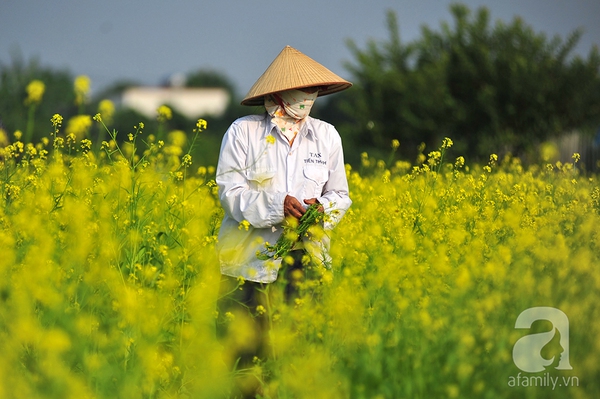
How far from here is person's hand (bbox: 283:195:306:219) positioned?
378cm

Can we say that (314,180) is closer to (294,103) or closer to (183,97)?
(294,103)

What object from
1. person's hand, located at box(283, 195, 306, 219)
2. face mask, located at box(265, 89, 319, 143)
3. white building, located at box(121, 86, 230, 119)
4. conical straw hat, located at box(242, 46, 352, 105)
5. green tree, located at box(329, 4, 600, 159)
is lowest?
person's hand, located at box(283, 195, 306, 219)

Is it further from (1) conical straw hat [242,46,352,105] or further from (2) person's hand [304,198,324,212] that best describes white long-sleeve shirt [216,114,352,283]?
(1) conical straw hat [242,46,352,105]

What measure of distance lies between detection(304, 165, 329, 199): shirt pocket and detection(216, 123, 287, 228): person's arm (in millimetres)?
182

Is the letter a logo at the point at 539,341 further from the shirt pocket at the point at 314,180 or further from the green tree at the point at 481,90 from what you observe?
the green tree at the point at 481,90

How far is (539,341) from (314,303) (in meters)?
1.18

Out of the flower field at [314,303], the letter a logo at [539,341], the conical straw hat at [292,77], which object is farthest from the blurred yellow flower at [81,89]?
the letter a logo at [539,341]

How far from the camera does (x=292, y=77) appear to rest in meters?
3.90

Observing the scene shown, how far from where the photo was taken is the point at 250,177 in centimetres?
393

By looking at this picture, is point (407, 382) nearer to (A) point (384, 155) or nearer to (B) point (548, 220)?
(B) point (548, 220)

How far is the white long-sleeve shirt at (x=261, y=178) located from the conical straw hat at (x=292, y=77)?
0.16 m

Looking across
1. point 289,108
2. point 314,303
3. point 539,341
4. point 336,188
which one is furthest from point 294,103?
point 539,341

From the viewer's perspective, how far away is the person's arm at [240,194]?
3.78 m

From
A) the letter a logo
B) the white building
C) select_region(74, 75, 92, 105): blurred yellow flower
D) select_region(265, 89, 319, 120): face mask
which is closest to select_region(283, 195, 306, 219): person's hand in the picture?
select_region(265, 89, 319, 120): face mask
